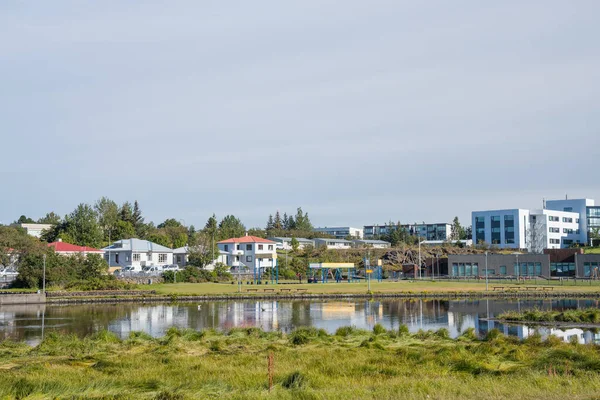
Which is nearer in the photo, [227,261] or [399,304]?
[399,304]

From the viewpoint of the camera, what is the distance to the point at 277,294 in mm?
68375

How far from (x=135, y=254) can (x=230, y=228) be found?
47.0m

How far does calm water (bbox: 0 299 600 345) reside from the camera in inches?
1645

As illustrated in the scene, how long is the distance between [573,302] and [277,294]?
26794 mm

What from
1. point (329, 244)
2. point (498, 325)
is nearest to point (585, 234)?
point (329, 244)

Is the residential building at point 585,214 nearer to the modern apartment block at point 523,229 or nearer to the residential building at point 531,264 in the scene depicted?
the modern apartment block at point 523,229

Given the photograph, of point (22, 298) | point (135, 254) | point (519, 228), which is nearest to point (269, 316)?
point (22, 298)

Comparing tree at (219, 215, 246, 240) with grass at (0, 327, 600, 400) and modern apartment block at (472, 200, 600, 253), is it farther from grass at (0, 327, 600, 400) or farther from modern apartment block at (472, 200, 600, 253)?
grass at (0, 327, 600, 400)

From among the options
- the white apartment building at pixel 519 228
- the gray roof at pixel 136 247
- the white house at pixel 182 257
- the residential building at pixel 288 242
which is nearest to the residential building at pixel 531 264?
the white apartment building at pixel 519 228

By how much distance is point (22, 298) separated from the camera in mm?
64250

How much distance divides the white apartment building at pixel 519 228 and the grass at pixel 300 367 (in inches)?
3961

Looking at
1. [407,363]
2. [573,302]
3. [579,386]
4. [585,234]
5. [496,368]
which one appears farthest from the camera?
[585,234]

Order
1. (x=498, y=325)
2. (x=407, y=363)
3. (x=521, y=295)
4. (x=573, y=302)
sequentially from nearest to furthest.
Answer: (x=407, y=363) → (x=498, y=325) → (x=573, y=302) → (x=521, y=295)

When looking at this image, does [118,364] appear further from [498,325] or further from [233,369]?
[498,325]
